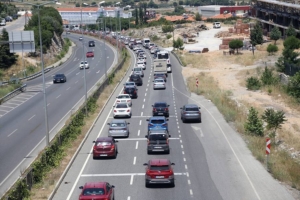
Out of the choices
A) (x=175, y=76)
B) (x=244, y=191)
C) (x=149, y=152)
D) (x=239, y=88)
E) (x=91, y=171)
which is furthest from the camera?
(x=175, y=76)

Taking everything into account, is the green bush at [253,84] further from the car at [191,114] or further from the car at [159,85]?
the car at [191,114]

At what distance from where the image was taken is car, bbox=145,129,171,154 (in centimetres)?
3428

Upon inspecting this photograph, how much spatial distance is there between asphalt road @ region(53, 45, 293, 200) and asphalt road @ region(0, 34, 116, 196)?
2.96 m

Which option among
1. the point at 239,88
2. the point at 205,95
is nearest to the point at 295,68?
the point at 239,88

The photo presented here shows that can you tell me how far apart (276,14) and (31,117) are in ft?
269

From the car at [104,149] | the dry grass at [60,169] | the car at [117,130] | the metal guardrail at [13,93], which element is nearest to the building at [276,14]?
the metal guardrail at [13,93]

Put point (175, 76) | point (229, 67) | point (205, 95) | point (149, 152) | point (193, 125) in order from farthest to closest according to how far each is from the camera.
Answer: point (229, 67) → point (175, 76) → point (205, 95) → point (193, 125) → point (149, 152)

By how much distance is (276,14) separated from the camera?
119 metres

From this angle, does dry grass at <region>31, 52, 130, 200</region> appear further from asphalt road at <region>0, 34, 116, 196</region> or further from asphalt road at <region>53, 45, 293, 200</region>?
asphalt road at <region>0, 34, 116, 196</region>

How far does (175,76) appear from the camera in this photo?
3031 inches

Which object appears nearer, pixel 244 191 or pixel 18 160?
pixel 244 191

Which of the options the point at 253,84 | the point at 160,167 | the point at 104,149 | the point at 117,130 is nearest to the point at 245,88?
the point at 253,84

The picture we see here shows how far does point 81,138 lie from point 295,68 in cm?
3439

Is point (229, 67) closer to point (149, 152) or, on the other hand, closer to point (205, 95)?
point (205, 95)
